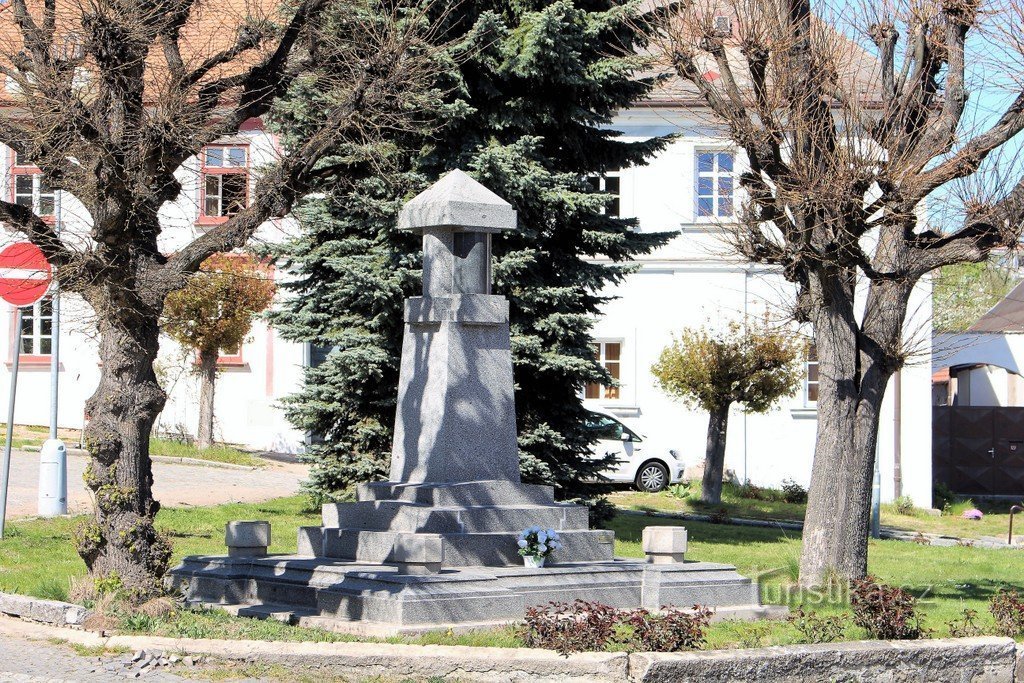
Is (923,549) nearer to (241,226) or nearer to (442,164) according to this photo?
(442,164)

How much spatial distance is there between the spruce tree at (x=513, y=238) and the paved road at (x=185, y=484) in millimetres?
1738

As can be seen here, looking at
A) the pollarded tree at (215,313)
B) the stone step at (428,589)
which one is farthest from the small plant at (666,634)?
the pollarded tree at (215,313)

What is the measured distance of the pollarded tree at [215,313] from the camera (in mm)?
23156

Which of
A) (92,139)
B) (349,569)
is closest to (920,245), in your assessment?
(349,569)

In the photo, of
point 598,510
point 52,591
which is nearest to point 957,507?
point 598,510

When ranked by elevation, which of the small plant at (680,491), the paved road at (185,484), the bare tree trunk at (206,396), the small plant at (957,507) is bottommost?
the small plant at (957,507)

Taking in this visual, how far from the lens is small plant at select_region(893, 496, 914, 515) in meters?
24.8

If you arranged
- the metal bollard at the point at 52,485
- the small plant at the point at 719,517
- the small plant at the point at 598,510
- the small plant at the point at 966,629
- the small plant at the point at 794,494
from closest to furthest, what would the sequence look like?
the small plant at the point at 966,629
the metal bollard at the point at 52,485
the small plant at the point at 598,510
the small plant at the point at 719,517
the small plant at the point at 794,494

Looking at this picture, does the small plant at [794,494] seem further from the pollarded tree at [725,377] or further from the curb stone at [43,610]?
the curb stone at [43,610]

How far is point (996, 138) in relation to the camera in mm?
11398

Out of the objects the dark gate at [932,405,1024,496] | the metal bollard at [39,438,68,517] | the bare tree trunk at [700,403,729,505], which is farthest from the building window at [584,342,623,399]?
the metal bollard at [39,438,68,517]

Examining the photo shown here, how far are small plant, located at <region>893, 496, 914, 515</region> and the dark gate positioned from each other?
4234mm

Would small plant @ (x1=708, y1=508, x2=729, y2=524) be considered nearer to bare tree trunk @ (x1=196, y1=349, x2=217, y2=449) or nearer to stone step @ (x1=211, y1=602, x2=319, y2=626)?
bare tree trunk @ (x1=196, y1=349, x2=217, y2=449)

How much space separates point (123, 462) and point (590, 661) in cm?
380
